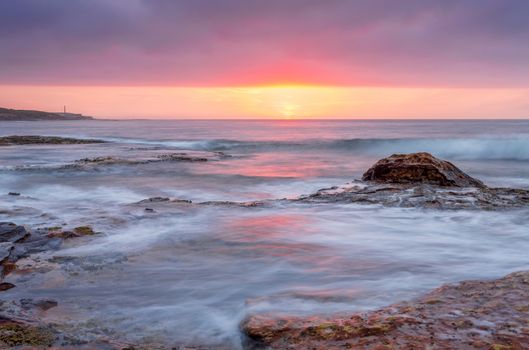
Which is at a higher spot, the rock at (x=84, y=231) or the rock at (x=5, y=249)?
the rock at (x=5, y=249)

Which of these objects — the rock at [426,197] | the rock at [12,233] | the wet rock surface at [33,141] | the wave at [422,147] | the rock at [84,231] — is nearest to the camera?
the rock at [12,233]

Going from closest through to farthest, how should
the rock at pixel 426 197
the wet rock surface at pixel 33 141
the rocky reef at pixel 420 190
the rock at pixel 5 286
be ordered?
the rock at pixel 5 286 → the rock at pixel 426 197 → the rocky reef at pixel 420 190 → the wet rock surface at pixel 33 141

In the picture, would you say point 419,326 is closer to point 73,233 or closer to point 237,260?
point 237,260

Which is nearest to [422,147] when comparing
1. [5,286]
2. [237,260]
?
[237,260]

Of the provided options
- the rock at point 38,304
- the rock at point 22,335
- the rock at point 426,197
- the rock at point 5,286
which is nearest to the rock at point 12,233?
the rock at point 5,286

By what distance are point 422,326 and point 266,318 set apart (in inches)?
42.0

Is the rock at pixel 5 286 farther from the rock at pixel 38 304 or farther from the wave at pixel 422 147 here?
the wave at pixel 422 147

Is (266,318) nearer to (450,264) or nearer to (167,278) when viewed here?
(167,278)

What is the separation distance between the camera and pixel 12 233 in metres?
6.14

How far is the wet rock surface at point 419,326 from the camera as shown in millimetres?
2926

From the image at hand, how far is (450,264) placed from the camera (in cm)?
538

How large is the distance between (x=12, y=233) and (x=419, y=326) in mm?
5054

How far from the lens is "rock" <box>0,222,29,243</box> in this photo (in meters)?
5.98

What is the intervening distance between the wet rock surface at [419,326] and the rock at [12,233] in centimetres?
373
